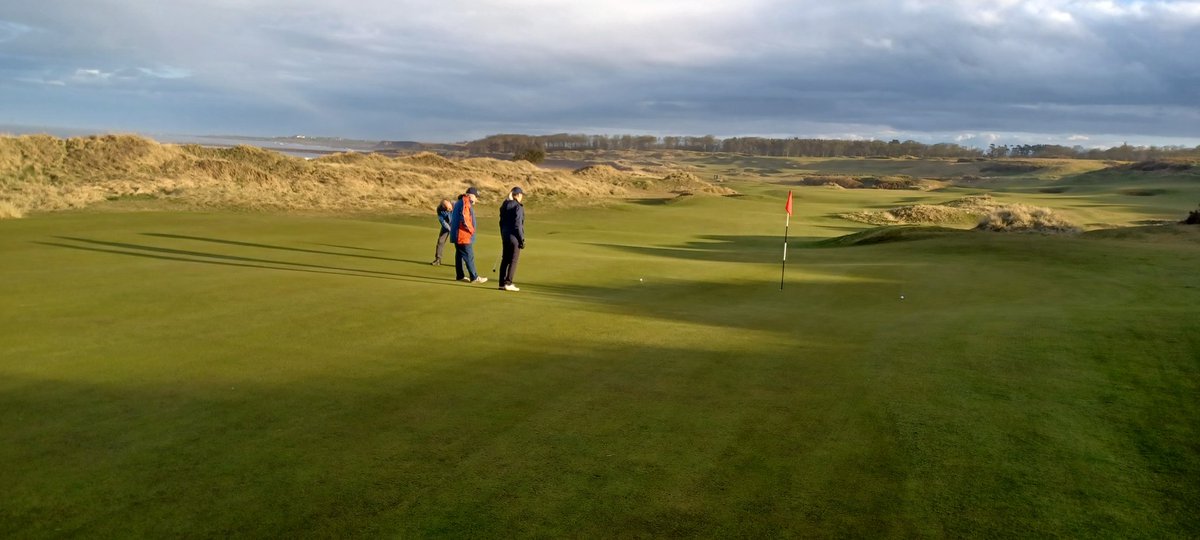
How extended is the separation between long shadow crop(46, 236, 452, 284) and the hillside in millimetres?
20867

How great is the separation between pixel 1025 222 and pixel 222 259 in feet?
113

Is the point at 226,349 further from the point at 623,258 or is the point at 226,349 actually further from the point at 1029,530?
the point at 623,258

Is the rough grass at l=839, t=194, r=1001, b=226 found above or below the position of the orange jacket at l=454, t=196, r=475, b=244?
below

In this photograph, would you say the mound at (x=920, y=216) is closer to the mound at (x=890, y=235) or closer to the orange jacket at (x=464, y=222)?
the mound at (x=890, y=235)

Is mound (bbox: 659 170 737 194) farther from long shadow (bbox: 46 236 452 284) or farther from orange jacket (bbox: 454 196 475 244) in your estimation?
orange jacket (bbox: 454 196 475 244)

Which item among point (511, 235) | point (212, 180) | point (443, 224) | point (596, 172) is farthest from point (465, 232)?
point (596, 172)

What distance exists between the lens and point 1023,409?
7375 mm

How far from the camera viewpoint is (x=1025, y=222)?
37625 millimetres

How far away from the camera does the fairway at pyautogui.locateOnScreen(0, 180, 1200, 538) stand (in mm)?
5191

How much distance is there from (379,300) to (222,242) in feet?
42.1

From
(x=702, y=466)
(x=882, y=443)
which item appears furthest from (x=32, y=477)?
(x=882, y=443)

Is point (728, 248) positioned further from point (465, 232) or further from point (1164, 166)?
point (1164, 166)

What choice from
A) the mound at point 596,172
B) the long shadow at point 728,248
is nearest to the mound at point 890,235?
the long shadow at point 728,248

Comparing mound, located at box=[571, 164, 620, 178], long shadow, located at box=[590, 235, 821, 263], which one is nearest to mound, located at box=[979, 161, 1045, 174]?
mound, located at box=[571, 164, 620, 178]
